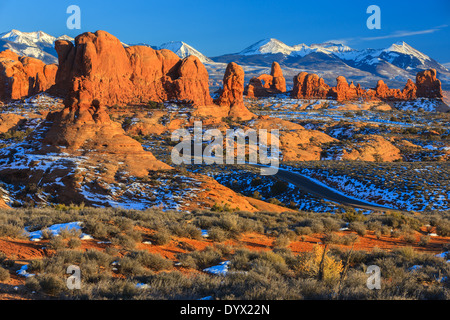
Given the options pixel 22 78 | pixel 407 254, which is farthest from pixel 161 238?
pixel 22 78

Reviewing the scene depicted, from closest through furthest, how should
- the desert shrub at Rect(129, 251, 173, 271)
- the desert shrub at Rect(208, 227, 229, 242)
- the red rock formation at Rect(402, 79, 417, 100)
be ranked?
the desert shrub at Rect(129, 251, 173, 271), the desert shrub at Rect(208, 227, 229, 242), the red rock formation at Rect(402, 79, 417, 100)

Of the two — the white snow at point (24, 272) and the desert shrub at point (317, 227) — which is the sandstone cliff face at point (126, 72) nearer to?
the desert shrub at point (317, 227)

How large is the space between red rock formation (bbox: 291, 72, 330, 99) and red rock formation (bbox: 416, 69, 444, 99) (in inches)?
1366

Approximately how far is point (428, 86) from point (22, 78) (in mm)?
130135

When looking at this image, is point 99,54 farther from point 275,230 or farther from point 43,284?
point 43,284

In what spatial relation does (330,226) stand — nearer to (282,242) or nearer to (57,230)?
(282,242)

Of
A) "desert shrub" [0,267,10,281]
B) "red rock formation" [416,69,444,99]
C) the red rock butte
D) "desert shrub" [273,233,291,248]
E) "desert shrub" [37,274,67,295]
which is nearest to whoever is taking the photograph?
"desert shrub" [37,274,67,295]

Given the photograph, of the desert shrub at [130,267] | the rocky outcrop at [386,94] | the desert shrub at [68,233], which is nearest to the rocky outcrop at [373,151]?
the desert shrub at [68,233]

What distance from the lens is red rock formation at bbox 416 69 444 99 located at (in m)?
125

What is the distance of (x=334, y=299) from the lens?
622cm

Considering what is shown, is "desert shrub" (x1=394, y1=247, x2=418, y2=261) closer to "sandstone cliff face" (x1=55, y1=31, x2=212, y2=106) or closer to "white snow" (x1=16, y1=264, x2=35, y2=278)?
"white snow" (x1=16, y1=264, x2=35, y2=278)

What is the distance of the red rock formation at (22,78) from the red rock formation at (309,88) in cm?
7927

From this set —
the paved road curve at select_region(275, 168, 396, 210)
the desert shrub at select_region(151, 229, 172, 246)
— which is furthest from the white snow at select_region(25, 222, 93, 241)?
the paved road curve at select_region(275, 168, 396, 210)

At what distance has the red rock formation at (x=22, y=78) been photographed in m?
82.9
